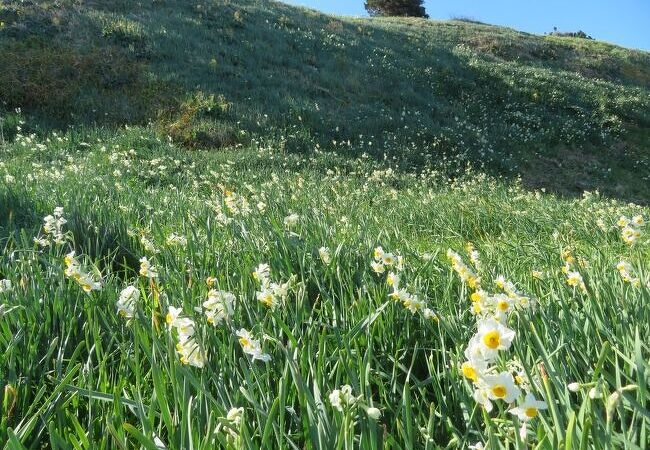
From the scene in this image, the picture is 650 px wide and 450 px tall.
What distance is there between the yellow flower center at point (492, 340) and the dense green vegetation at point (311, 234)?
15 millimetres

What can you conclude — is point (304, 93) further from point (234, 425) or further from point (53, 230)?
point (234, 425)

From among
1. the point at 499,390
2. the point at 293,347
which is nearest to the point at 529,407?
the point at 499,390

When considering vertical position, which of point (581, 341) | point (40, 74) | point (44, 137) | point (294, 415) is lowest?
point (44, 137)

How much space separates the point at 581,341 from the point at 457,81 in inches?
833

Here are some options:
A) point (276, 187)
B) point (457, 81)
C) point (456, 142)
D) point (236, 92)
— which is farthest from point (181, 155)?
point (457, 81)

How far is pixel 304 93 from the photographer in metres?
15.8

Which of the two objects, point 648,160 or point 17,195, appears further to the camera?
point 648,160

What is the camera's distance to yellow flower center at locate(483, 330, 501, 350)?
841mm

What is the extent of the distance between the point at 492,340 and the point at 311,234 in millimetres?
2115

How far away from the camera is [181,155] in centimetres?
984

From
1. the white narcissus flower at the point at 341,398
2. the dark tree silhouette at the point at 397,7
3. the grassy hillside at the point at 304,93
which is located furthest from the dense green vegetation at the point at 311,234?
the dark tree silhouette at the point at 397,7

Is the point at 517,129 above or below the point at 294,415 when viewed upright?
below

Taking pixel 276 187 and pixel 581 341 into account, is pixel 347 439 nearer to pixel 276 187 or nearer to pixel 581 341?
pixel 581 341

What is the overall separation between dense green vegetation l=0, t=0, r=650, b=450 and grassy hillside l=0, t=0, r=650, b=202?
11cm
